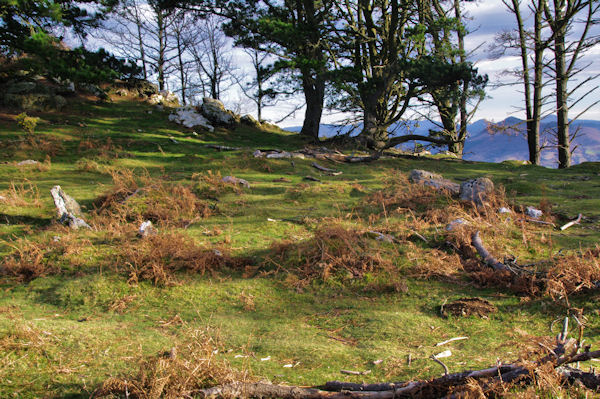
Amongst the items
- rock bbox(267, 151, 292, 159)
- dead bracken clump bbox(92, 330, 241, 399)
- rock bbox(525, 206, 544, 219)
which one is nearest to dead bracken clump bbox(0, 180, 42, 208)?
dead bracken clump bbox(92, 330, 241, 399)

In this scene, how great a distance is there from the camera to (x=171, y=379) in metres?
2.34

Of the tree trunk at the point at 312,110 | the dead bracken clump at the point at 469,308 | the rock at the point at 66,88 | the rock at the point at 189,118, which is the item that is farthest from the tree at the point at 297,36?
the dead bracken clump at the point at 469,308

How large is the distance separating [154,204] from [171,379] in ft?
17.4

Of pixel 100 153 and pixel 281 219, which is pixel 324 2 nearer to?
pixel 100 153

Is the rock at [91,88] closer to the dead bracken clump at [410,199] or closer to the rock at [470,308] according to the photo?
the dead bracken clump at [410,199]

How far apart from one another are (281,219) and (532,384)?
5311 mm

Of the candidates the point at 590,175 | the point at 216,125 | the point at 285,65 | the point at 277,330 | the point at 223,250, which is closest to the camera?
the point at 277,330

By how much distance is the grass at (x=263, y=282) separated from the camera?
2.91 meters

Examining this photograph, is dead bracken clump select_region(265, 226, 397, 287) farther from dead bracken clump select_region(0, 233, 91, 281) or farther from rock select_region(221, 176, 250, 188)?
rock select_region(221, 176, 250, 188)

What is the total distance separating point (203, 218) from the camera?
7109 millimetres

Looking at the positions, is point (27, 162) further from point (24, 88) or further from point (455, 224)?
point (455, 224)

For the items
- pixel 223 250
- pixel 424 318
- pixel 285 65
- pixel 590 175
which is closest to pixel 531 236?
pixel 424 318

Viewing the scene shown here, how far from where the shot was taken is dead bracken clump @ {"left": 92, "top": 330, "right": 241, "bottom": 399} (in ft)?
7.41

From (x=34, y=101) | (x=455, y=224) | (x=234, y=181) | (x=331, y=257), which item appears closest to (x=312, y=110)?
(x=34, y=101)
